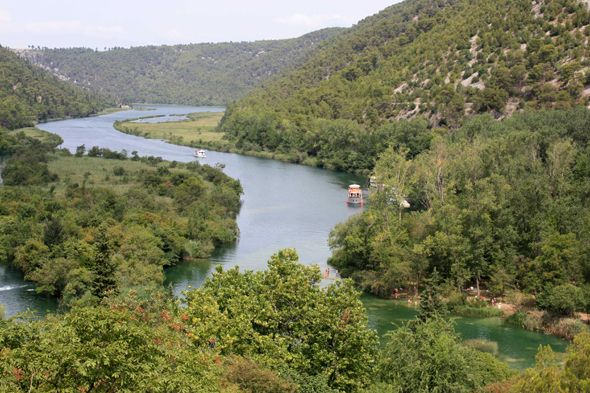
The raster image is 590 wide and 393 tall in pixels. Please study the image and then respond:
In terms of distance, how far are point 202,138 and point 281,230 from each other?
72.8m

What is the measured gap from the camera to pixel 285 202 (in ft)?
210

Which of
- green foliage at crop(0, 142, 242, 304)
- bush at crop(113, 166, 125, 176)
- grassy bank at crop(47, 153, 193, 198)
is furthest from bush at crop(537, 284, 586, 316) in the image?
bush at crop(113, 166, 125, 176)

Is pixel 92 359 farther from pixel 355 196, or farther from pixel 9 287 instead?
pixel 355 196

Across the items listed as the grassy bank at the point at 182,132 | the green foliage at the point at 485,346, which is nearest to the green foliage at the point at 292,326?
the green foliage at the point at 485,346

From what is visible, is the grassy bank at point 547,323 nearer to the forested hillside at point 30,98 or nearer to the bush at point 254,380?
the bush at point 254,380

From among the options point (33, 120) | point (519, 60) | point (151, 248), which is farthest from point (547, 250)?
point (33, 120)

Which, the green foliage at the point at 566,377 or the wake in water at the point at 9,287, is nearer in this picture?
the green foliage at the point at 566,377

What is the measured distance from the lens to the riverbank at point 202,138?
320ft

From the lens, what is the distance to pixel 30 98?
147750 millimetres

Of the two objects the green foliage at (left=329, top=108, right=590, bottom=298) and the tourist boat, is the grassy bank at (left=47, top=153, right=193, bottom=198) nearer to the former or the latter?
the tourist boat

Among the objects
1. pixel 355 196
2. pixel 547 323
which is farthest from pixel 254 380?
pixel 355 196

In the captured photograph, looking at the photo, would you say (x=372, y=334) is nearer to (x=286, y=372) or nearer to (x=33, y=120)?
(x=286, y=372)

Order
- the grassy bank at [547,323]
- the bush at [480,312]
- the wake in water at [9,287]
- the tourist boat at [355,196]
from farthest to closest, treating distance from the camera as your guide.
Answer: the tourist boat at [355,196]
the wake in water at [9,287]
the bush at [480,312]
the grassy bank at [547,323]

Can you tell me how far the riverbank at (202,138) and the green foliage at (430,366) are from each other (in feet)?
210
